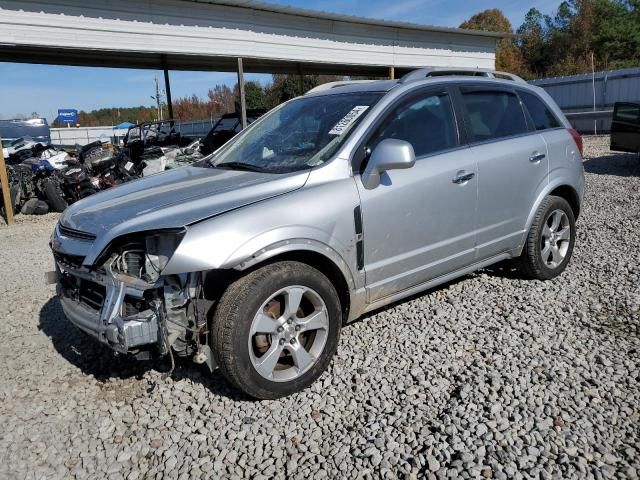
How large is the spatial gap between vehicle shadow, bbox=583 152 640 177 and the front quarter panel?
32.2 ft

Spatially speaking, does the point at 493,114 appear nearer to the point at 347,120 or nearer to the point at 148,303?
the point at 347,120

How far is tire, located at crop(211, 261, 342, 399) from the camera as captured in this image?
2.72 metres

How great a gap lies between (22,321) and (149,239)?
102 inches

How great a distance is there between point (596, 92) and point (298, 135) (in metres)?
22.6

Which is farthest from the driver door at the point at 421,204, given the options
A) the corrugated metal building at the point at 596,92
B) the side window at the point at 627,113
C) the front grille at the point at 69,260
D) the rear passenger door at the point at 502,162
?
the corrugated metal building at the point at 596,92

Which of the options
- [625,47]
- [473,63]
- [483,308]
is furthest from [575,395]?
[625,47]

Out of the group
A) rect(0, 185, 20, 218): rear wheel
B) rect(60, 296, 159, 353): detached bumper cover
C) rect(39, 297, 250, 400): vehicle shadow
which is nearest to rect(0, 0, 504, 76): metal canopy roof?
rect(0, 185, 20, 218): rear wheel

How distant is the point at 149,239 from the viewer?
8.84 ft

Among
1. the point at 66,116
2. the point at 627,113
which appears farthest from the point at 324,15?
the point at 66,116

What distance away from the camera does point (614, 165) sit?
12.0 m

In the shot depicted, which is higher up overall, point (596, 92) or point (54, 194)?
point (596, 92)

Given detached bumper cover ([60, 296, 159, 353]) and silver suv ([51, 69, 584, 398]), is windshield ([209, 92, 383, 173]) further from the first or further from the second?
detached bumper cover ([60, 296, 159, 353])

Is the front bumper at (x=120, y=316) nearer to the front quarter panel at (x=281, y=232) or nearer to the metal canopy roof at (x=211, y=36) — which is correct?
the front quarter panel at (x=281, y=232)

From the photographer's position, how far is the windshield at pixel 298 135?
338cm
